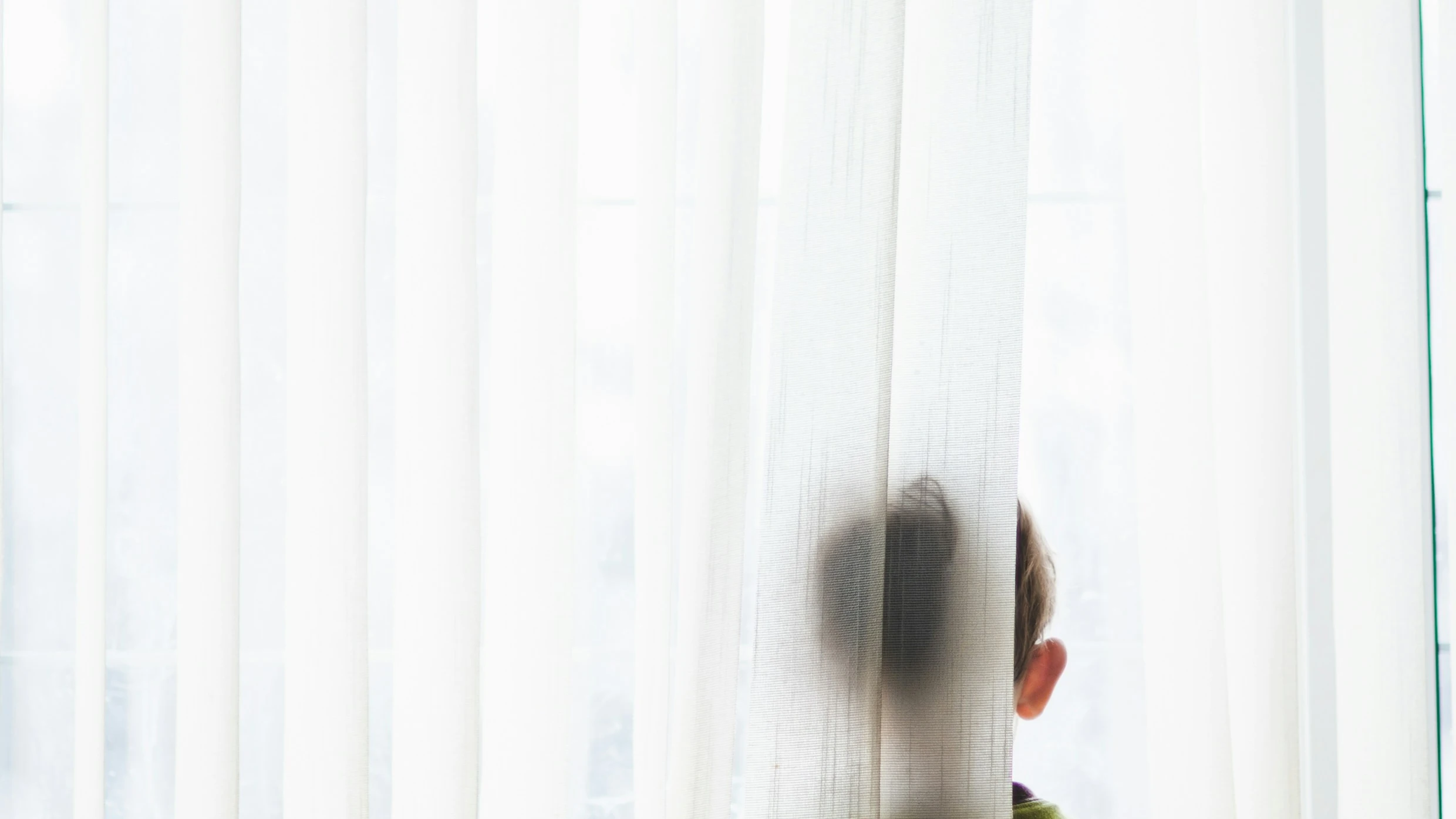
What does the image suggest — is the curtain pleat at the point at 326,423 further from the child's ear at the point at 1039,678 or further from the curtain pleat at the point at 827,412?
the child's ear at the point at 1039,678

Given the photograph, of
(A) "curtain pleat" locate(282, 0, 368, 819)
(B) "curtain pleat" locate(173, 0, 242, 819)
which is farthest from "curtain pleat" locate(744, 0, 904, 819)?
(B) "curtain pleat" locate(173, 0, 242, 819)

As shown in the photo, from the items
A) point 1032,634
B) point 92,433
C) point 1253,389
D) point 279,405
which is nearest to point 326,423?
point 279,405

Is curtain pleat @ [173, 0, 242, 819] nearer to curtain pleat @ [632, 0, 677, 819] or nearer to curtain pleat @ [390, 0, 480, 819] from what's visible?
curtain pleat @ [390, 0, 480, 819]

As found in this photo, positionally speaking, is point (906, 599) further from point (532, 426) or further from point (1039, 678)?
point (532, 426)

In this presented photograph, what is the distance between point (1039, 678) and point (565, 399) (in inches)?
18.2

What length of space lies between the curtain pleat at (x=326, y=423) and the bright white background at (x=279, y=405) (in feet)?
0.18

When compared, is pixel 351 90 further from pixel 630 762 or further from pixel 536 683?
pixel 630 762

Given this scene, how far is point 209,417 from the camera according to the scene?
0.79 metres

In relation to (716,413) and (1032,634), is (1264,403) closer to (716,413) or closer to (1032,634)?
(1032,634)

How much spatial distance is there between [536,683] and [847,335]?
1.21ft

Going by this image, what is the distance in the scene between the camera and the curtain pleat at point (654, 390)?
772 mm

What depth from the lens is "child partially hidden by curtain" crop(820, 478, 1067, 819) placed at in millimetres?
764

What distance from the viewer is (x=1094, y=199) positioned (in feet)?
2.78

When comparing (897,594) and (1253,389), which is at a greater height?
(1253,389)
